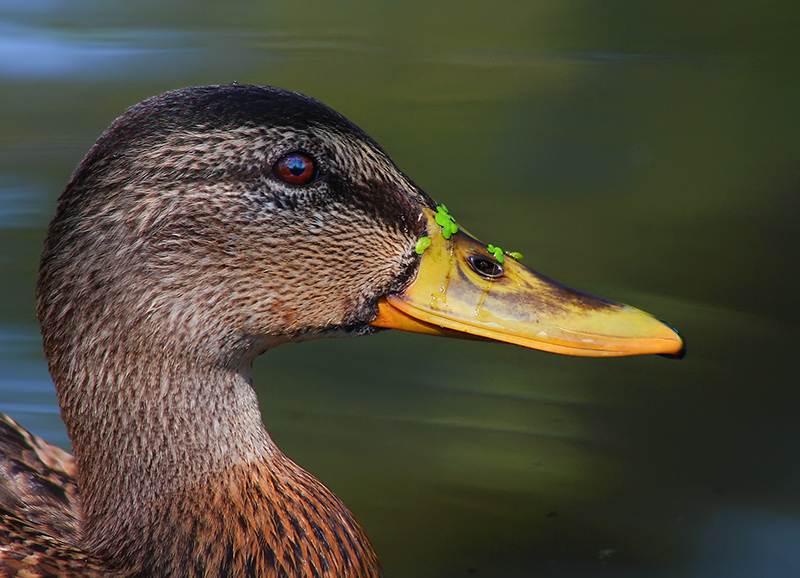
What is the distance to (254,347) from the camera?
249 centimetres

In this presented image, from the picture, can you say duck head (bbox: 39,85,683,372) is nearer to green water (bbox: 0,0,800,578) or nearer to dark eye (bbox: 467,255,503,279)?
dark eye (bbox: 467,255,503,279)

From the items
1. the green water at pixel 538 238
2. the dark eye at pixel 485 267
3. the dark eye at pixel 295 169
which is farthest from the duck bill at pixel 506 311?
the green water at pixel 538 238

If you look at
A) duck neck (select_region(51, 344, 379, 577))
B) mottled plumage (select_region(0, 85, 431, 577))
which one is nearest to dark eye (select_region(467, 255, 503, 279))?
mottled plumage (select_region(0, 85, 431, 577))

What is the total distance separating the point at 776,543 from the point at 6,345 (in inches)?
129

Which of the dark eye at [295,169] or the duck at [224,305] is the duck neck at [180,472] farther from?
the dark eye at [295,169]

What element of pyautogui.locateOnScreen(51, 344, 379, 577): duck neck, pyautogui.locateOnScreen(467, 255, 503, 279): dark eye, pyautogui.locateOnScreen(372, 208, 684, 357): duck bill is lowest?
pyautogui.locateOnScreen(51, 344, 379, 577): duck neck

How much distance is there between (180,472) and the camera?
2426 mm

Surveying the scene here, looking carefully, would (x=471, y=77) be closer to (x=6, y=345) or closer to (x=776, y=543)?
(x=6, y=345)

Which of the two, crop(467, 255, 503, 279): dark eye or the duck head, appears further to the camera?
crop(467, 255, 503, 279): dark eye

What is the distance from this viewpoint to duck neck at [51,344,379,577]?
2369 millimetres

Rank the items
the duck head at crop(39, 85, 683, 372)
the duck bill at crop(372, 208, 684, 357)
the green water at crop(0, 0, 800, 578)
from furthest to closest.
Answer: the green water at crop(0, 0, 800, 578)
the duck bill at crop(372, 208, 684, 357)
the duck head at crop(39, 85, 683, 372)

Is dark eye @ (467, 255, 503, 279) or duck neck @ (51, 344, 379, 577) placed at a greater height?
dark eye @ (467, 255, 503, 279)

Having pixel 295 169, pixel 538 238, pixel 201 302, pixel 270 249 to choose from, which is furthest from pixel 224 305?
pixel 538 238

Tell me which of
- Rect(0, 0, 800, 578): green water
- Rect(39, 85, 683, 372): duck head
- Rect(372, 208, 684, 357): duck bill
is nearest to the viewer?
Rect(39, 85, 683, 372): duck head
